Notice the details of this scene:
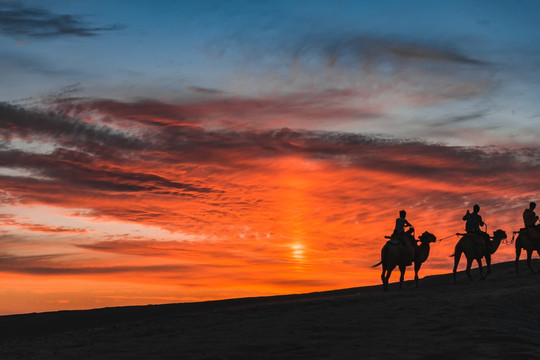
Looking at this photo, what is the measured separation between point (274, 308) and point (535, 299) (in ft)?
26.1

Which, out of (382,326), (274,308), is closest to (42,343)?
(274,308)

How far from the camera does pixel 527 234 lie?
3028cm

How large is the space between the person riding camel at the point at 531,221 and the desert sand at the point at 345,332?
17.1 ft

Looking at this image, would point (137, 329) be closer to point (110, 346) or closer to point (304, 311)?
point (110, 346)

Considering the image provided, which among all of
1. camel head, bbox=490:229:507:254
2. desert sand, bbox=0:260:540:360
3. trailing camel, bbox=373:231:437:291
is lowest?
desert sand, bbox=0:260:540:360

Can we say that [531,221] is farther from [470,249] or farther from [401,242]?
[401,242]

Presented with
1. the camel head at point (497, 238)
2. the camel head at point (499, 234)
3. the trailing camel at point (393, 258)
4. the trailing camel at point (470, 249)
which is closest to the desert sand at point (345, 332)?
the trailing camel at point (393, 258)

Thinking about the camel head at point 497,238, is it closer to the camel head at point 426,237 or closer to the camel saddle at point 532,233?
the camel saddle at point 532,233

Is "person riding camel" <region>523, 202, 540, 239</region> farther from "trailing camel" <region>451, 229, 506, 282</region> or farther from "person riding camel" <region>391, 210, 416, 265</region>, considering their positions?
"person riding camel" <region>391, 210, 416, 265</region>

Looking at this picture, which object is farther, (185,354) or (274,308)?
(274,308)

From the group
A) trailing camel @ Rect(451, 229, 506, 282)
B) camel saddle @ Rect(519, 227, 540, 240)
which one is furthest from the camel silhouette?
trailing camel @ Rect(451, 229, 506, 282)

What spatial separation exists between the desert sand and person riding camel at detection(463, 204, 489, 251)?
392 centimetres

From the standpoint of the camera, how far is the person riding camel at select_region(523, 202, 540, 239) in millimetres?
30203

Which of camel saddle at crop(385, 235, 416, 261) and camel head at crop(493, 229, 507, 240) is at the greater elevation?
camel head at crop(493, 229, 507, 240)
